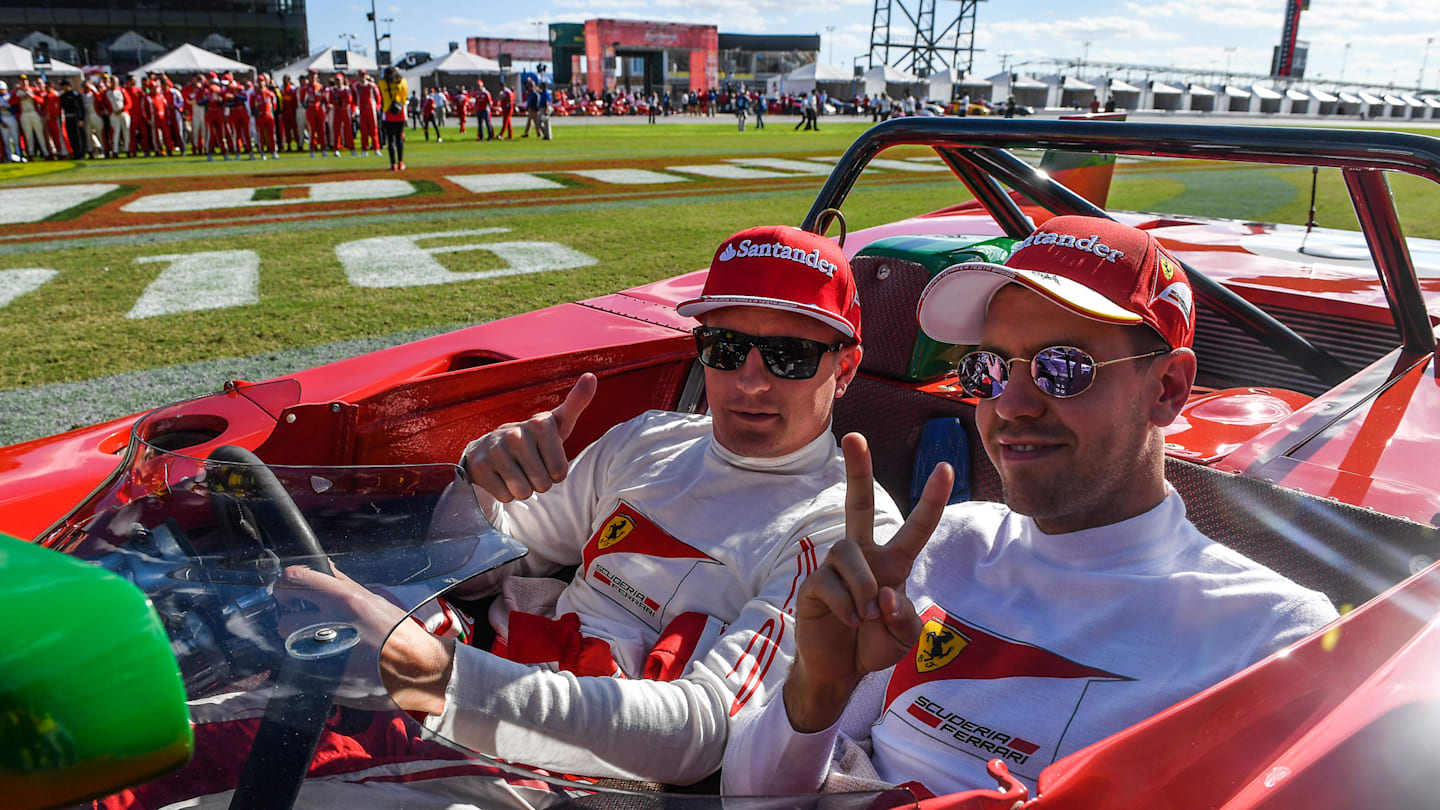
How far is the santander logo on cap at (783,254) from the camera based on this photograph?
5.58 ft

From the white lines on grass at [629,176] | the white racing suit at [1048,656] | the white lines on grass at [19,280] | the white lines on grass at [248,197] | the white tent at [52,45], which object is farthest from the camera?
the white tent at [52,45]

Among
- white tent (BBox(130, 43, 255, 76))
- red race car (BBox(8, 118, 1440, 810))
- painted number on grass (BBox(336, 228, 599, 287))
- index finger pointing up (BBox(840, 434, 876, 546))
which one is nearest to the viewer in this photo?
red race car (BBox(8, 118, 1440, 810))

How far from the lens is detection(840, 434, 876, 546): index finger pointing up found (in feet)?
3.34

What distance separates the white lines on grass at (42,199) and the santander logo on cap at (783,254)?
430 inches

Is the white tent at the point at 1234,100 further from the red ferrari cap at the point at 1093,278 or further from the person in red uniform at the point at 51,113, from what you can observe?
the red ferrari cap at the point at 1093,278

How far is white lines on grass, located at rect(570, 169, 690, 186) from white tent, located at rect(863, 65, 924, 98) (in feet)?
132

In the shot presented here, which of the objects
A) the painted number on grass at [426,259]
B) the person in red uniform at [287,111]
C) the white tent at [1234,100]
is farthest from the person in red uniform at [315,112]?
the white tent at [1234,100]

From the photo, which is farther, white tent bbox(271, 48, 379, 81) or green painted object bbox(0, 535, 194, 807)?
white tent bbox(271, 48, 379, 81)

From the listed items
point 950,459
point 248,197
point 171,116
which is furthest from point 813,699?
point 171,116

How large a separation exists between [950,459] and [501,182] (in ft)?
41.1

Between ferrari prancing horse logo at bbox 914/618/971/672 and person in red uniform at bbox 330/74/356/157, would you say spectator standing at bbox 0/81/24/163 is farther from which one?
ferrari prancing horse logo at bbox 914/618/971/672

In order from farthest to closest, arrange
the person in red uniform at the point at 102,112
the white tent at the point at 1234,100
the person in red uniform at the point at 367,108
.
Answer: the white tent at the point at 1234,100 → the person in red uniform at the point at 367,108 → the person in red uniform at the point at 102,112

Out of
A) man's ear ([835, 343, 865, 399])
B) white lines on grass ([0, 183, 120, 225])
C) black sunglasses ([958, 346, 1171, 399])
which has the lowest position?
white lines on grass ([0, 183, 120, 225])

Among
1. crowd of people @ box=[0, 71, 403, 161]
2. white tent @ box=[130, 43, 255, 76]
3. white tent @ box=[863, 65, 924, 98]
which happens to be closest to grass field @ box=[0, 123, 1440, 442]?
crowd of people @ box=[0, 71, 403, 161]
